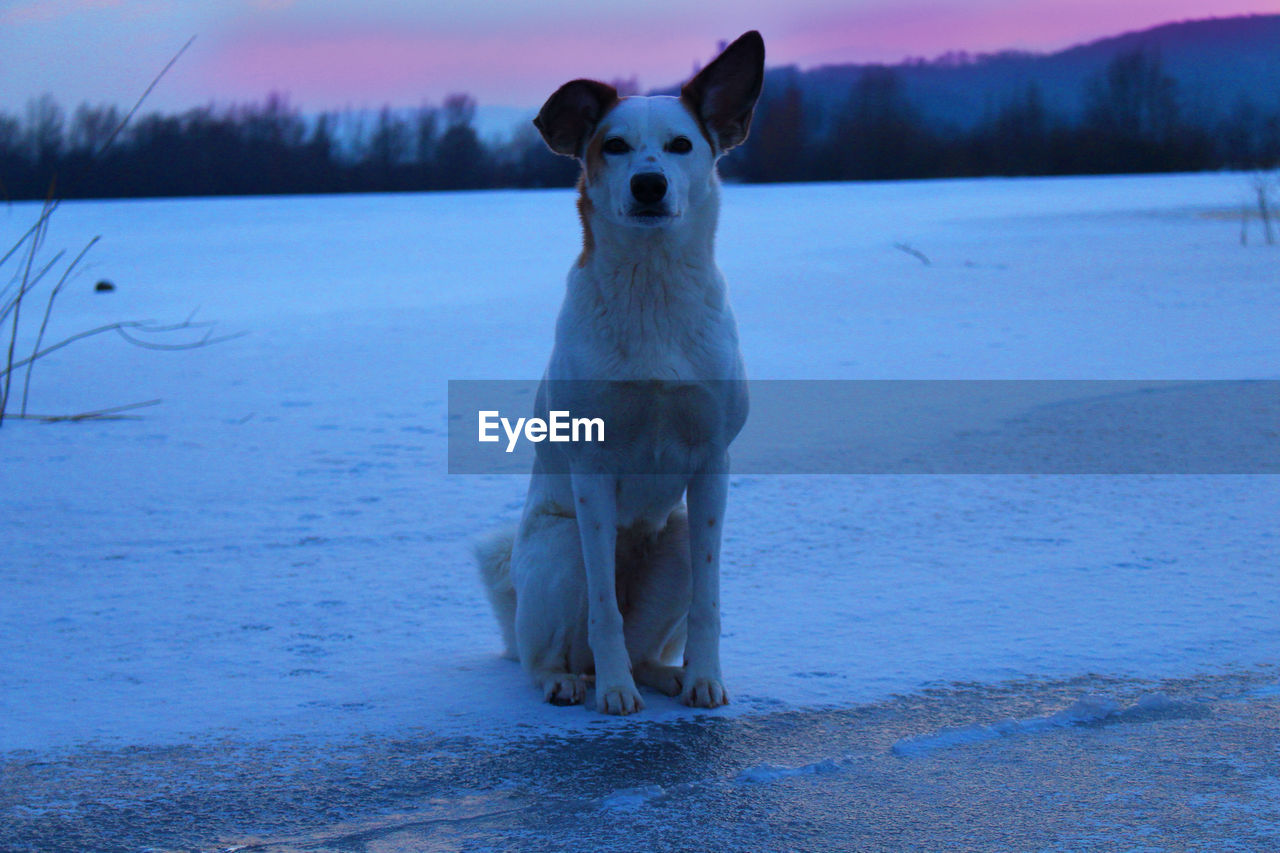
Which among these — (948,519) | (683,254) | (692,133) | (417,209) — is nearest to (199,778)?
(683,254)

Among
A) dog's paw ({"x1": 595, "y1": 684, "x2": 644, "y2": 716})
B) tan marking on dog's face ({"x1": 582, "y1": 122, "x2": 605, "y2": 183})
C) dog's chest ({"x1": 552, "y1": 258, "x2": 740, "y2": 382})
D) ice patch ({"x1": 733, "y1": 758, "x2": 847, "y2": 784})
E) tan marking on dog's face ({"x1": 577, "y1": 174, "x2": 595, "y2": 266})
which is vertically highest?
tan marking on dog's face ({"x1": 582, "y1": 122, "x2": 605, "y2": 183})

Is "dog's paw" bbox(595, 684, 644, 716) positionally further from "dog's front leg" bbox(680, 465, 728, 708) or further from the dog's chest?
the dog's chest

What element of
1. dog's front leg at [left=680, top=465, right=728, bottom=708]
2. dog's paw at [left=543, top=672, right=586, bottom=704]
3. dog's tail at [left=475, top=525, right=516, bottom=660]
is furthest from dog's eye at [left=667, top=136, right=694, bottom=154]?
dog's paw at [left=543, top=672, right=586, bottom=704]

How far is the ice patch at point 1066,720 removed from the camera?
10.2 feet

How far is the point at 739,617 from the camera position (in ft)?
14.2

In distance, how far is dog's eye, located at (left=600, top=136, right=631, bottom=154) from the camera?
3.35m

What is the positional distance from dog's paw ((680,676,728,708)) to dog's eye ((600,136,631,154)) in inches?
58.8

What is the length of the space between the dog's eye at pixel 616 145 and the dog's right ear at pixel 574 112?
Result: 6.2 inches

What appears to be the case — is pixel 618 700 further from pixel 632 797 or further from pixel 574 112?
pixel 574 112

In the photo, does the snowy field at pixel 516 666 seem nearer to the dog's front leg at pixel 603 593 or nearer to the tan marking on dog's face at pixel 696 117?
the dog's front leg at pixel 603 593

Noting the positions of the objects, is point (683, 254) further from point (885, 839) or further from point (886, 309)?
point (886, 309)

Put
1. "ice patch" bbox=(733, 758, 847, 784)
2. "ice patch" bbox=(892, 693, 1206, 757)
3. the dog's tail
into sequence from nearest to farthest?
"ice patch" bbox=(733, 758, 847, 784) < "ice patch" bbox=(892, 693, 1206, 757) < the dog's tail

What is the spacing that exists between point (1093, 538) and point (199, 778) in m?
3.69
